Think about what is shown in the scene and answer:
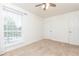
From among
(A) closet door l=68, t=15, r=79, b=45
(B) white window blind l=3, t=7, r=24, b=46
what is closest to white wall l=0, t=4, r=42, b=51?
(B) white window blind l=3, t=7, r=24, b=46

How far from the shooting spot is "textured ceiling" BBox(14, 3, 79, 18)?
6.12 feet

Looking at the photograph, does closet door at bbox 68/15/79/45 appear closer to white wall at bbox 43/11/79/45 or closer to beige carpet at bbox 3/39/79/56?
white wall at bbox 43/11/79/45

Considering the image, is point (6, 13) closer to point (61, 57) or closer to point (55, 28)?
point (55, 28)

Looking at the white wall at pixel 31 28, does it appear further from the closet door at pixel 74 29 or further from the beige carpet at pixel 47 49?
the closet door at pixel 74 29

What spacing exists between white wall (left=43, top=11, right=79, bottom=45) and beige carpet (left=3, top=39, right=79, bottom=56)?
4.7 inches

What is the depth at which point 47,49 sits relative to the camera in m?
2.09

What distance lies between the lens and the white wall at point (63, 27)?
6.72 feet

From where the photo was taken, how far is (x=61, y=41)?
213 cm

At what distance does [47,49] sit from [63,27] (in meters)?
0.58

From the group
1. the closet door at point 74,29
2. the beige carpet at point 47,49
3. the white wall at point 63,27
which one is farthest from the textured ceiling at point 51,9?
the beige carpet at point 47,49

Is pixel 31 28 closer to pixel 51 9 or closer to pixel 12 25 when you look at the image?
pixel 12 25

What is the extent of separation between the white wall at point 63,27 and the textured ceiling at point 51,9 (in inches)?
3.8

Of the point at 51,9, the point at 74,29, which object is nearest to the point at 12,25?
the point at 51,9

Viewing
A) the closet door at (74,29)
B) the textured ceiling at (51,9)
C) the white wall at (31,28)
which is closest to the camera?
Answer: the textured ceiling at (51,9)
